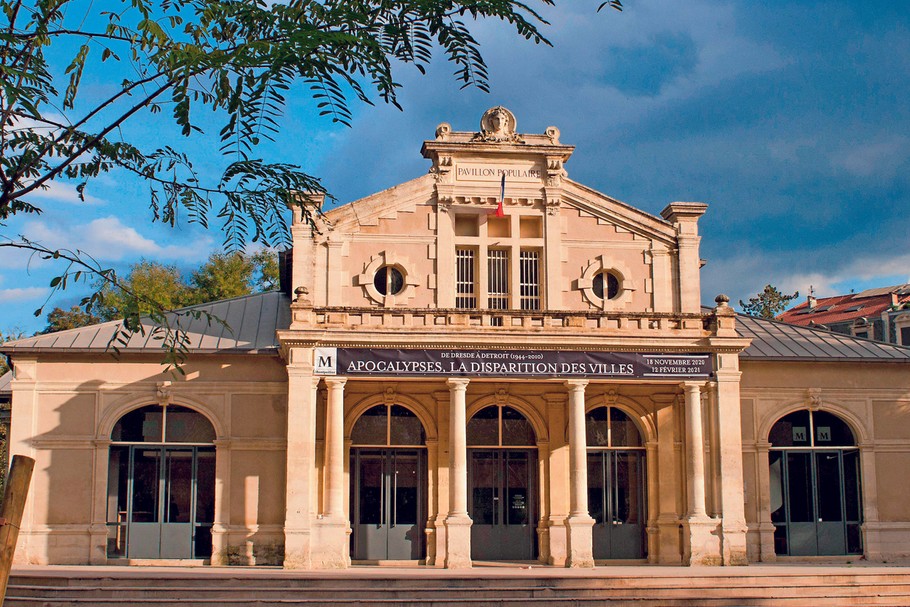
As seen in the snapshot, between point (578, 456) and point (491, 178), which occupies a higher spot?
point (491, 178)

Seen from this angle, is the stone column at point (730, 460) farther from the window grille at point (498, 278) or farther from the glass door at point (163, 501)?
the glass door at point (163, 501)

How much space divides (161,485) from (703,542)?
518 inches

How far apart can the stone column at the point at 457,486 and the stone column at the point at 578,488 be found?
2439 mm

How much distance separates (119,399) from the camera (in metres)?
26.9

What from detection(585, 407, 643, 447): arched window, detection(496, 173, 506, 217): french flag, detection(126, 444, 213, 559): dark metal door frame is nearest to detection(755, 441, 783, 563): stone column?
detection(585, 407, 643, 447): arched window

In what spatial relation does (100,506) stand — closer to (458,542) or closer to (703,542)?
(458,542)

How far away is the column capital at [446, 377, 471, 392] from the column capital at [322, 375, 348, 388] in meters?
2.44

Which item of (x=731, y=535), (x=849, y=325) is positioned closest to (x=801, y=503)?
(x=731, y=535)

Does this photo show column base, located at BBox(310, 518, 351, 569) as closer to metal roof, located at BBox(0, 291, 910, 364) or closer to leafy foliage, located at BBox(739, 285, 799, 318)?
metal roof, located at BBox(0, 291, 910, 364)

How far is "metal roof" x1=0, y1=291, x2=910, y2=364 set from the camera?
27156mm

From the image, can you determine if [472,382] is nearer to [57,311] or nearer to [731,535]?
[731,535]

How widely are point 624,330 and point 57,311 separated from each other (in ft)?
125

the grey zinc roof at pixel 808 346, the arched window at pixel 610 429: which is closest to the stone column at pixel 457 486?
the arched window at pixel 610 429

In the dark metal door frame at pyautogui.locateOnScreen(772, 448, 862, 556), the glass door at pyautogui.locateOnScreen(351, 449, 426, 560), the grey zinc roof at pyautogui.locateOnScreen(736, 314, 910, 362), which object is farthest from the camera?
the grey zinc roof at pyautogui.locateOnScreen(736, 314, 910, 362)
